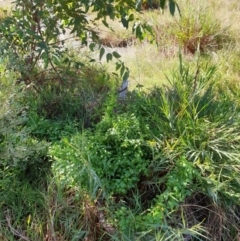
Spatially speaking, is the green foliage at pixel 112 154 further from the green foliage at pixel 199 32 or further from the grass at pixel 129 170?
the green foliage at pixel 199 32

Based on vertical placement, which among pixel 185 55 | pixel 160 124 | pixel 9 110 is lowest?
pixel 185 55

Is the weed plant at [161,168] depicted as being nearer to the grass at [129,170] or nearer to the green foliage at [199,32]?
the grass at [129,170]

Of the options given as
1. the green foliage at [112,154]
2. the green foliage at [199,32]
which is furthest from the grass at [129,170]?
the green foliage at [199,32]

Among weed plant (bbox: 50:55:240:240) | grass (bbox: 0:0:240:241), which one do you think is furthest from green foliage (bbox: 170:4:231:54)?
weed plant (bbox: 50:55:240:240)

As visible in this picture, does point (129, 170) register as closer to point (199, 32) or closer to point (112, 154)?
point (112, 154)

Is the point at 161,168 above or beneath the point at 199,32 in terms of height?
above

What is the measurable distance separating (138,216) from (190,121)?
612 mm

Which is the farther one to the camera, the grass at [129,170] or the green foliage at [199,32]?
the green foliage at [199,32]

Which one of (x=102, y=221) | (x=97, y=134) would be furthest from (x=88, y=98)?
(x=102, y=221)

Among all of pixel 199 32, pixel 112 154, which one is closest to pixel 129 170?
pixel 112 154

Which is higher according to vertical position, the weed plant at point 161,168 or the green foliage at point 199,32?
the weed plant at point 161,168

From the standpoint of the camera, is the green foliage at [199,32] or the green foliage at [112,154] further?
the green foliage at [199,32]

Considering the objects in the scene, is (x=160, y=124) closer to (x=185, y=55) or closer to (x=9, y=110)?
(x=9, y=110)

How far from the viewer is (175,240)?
1.67m
